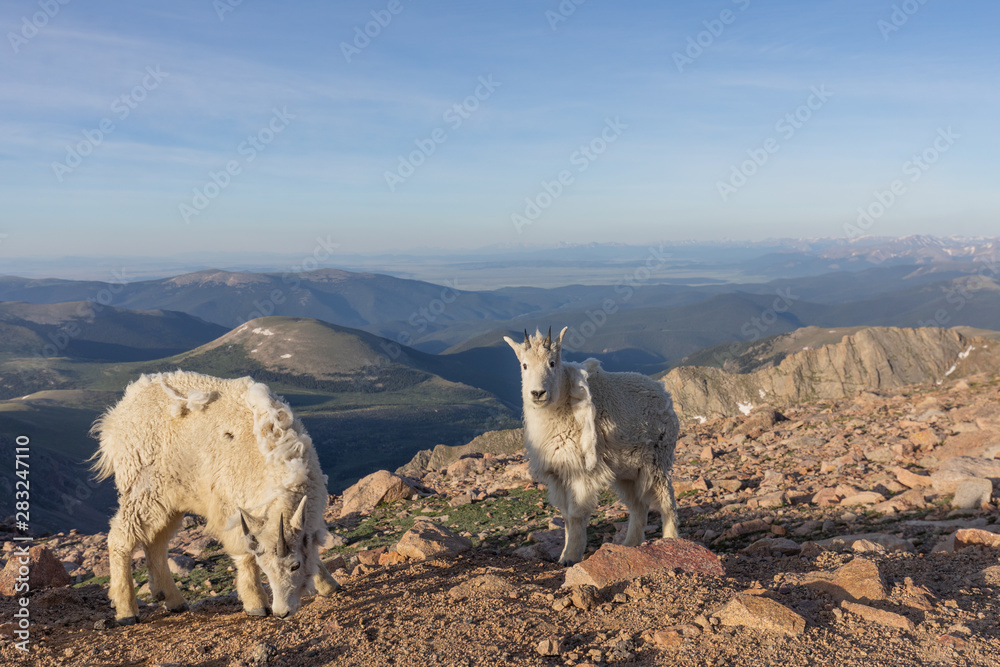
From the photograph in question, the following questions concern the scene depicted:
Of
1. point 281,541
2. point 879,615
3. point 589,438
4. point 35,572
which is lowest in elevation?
point 35,572

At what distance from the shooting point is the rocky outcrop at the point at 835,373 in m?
67.6

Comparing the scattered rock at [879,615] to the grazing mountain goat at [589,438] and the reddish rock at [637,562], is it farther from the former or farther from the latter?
the grazing mountain goat at [589,438]

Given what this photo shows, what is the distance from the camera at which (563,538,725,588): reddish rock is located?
7820 millimetres

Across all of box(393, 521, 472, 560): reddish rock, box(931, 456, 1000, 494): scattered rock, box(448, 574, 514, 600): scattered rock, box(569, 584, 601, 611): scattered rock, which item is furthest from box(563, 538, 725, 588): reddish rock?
box(931, 456, 1000, 494): scattered rock

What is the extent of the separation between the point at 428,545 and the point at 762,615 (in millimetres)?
6004

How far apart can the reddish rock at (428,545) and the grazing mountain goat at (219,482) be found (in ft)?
5.17

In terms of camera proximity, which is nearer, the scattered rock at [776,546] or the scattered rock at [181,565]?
the scattered rock at [776,546]

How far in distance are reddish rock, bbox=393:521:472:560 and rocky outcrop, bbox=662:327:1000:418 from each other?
55.9m

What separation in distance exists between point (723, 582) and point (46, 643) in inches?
342

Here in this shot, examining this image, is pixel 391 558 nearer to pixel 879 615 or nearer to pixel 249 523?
pixel 249 523

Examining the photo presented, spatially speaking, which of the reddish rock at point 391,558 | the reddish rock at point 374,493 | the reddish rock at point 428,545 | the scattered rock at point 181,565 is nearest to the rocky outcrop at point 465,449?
the reddish rock at point 374,493

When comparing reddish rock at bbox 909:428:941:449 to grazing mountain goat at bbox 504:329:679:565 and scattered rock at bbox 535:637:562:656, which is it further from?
scattered rock at bbox 535:637:562:656

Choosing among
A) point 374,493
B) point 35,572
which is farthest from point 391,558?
point 374,493

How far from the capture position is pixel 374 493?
18.2 m
